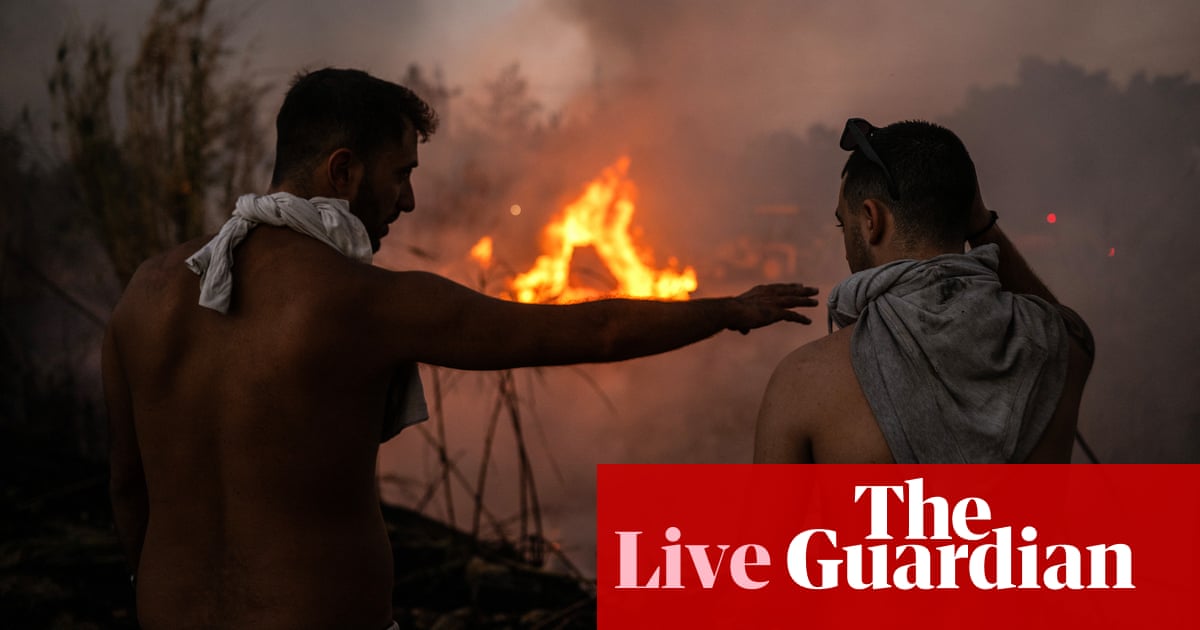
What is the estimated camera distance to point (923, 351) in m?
1.47

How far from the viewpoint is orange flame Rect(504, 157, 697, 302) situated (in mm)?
3590

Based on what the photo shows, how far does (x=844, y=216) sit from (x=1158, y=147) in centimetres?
231

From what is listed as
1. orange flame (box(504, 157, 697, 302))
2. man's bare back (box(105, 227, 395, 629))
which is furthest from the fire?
man's bare back (box(105, 227, 395, 629))

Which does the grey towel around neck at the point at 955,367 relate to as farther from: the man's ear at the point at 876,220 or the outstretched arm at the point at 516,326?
the outstretched arm at the point at 516,326

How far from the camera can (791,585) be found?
66.2 inches

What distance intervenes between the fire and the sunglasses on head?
1811 mm

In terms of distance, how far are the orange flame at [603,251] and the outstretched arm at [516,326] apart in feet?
5.78

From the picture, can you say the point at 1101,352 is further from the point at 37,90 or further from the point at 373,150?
the point at 37,90

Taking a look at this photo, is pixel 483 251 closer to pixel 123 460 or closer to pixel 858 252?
pixel 123 460

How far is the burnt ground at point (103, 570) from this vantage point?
10.4 ft

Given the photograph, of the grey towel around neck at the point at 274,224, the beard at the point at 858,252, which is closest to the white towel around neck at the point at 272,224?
the grey towel around neck at the point at 274,224

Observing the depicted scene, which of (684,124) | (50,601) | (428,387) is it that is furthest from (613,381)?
(50,601)

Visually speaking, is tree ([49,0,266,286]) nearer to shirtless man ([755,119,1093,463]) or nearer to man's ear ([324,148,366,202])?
man's ear ([324,148,366,202])

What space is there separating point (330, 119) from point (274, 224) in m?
0.24
